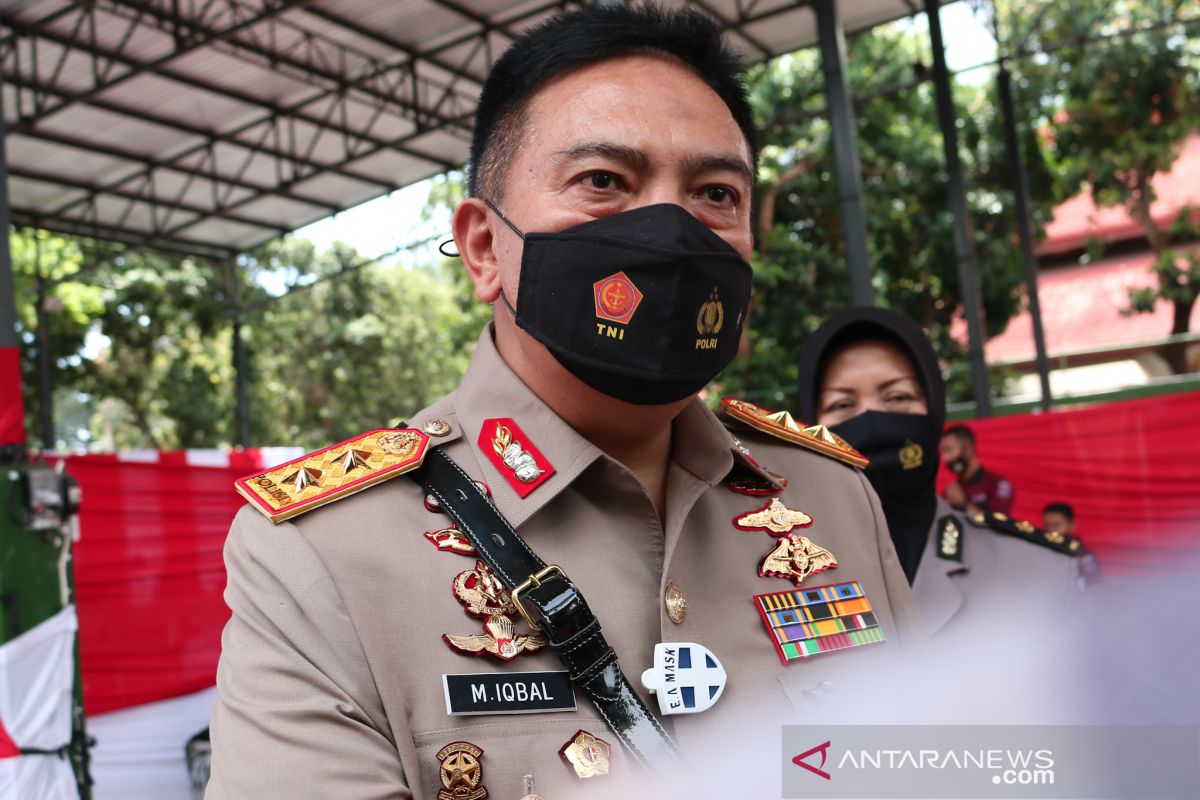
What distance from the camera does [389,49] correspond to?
1190 centimetres

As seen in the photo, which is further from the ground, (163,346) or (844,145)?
(163,346)

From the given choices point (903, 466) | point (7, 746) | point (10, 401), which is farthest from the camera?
point (10, 401)

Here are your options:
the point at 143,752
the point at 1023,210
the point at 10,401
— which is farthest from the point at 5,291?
the point at 1023,210

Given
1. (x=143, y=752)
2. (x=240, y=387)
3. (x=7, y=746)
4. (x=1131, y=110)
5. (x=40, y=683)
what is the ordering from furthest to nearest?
(x=240, y=387), (x=1131, y=110), (x=143, y=752), (x=40, y=683), (x=7, y=746)

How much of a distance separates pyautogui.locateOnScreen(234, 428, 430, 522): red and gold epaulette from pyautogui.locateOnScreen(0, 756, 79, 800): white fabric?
3211 mm

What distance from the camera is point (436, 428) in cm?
139

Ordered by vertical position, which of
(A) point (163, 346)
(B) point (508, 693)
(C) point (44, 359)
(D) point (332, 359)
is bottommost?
(B) point (508, 693)

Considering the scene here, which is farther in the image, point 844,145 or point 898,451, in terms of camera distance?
point 844,145

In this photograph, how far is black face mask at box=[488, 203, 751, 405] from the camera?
4.21 ft

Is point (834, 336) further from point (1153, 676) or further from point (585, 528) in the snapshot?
point (1153, 676)

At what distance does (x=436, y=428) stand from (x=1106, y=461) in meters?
7.04

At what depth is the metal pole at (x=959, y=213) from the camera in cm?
1152

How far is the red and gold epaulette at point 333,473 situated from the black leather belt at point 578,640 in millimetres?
144

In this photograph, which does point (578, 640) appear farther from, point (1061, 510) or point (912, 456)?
point (1061, 510)
